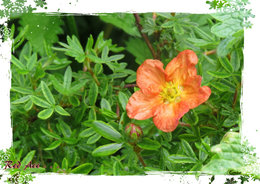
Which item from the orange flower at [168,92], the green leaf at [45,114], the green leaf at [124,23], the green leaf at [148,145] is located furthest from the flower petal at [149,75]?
the green leaf at [124,23]

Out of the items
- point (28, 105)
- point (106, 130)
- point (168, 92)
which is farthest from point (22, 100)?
point (168, 92)

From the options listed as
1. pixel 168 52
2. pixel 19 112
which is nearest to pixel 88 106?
pixel 19 112

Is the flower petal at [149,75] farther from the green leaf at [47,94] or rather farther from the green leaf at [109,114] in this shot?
the green leaf at [47,94]

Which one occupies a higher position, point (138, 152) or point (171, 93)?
point (171, 93)

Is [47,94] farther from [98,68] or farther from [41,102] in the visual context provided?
[98,68]

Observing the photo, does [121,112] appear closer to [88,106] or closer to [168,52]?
[88,106]

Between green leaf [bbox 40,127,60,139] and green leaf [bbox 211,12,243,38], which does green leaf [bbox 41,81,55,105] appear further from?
green leaf [bbox 211,12,243,38]
